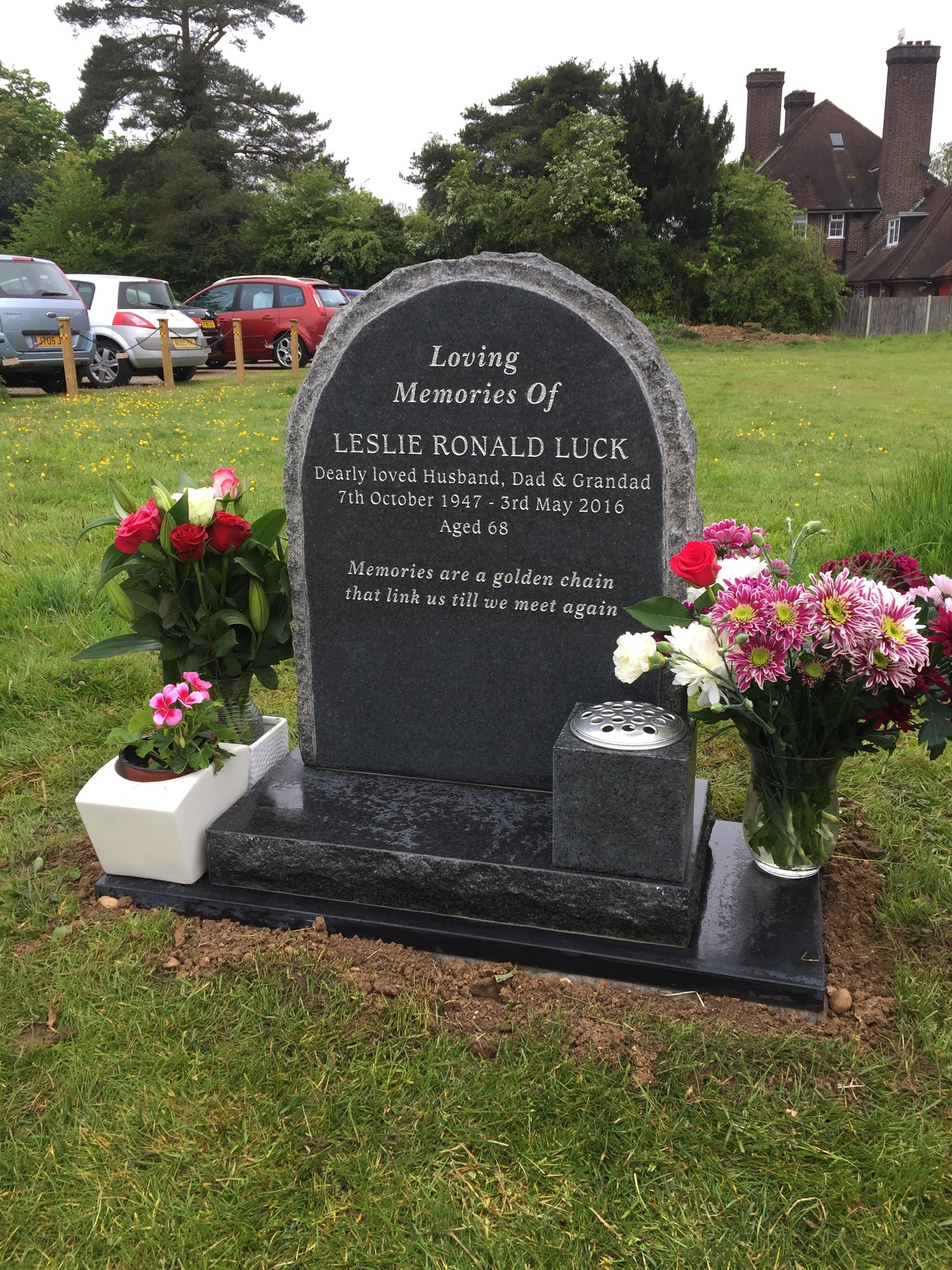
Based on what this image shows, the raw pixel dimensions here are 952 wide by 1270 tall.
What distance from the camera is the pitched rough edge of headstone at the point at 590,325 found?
265 cm

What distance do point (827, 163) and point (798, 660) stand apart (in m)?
42.1

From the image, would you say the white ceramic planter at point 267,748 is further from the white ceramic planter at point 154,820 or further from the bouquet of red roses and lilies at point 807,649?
the bouquet of red roses and lilies at point 807,649

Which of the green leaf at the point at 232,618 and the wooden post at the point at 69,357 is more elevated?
the wooden post at the point at 69,357

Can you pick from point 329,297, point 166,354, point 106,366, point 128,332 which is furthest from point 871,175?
point 106,366

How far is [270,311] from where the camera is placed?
1606 centimetres

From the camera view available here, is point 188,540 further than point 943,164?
No

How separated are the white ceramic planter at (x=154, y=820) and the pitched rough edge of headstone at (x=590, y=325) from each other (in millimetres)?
850

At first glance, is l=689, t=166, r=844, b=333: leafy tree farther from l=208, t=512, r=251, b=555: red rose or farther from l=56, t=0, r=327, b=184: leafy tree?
l=208, t=512, r=251, b=555: red rose

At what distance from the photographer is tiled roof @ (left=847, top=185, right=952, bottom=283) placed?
1287 inches

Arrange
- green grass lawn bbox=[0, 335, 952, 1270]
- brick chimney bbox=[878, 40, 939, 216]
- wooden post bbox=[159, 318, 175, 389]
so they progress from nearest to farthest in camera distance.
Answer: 1. green grass lawn bbox=[0, 335, 952, 1270]
2. wooden post bbox=[159, 318, 175, 389]
3. brick chimney bbox=[878, 40, 939, 216]

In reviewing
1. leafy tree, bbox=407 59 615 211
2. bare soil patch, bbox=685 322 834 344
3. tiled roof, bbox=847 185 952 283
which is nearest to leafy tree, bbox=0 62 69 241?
leafy tree, bbox=407 59 615 211

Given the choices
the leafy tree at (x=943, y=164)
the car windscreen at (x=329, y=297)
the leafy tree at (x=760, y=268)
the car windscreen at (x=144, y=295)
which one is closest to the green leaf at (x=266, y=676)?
the car windscreen at (x=144, y=295)

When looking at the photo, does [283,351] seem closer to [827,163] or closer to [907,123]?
[907,123]

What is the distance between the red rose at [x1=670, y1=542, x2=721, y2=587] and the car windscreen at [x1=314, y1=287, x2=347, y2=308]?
47.3ft
